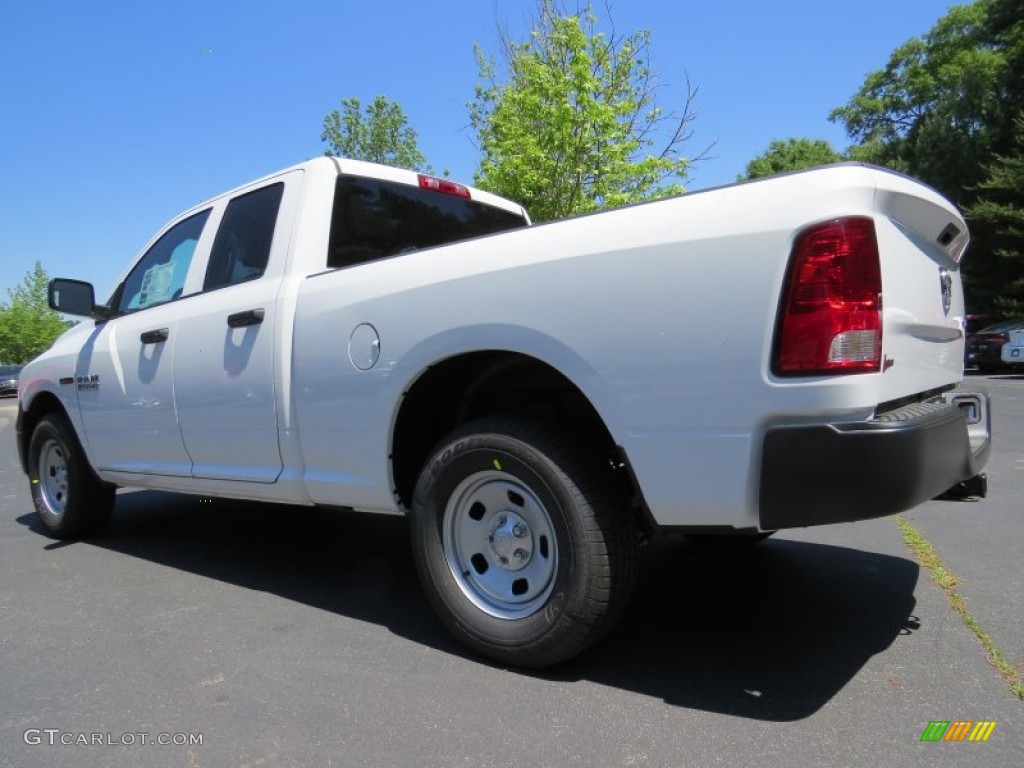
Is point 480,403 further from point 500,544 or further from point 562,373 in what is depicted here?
point 562,373

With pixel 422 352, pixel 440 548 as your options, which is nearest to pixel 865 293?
pixel 422 352

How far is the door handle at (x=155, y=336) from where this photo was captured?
408cm

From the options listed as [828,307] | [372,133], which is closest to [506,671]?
[828,307]

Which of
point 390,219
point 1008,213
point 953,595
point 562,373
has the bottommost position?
point 953,595

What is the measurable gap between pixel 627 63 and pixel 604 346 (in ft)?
34.8

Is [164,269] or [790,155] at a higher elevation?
[790,155]

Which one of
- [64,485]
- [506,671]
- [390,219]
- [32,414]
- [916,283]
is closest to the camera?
[916,283]

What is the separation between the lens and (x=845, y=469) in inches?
81.4

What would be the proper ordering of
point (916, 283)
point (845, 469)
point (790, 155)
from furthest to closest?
1. point (790, 155)
2. point (916, 283)
3. point (845, 469)

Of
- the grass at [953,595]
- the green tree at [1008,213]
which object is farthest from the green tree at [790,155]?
the grass at [953,595]

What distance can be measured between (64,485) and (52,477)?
21 cm

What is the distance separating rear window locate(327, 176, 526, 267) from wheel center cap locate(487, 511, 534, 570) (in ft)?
4.50

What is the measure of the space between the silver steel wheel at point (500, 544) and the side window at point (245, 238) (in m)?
1.69

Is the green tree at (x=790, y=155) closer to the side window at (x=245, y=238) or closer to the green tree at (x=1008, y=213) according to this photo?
the green tree at (x=1008, y=213)
